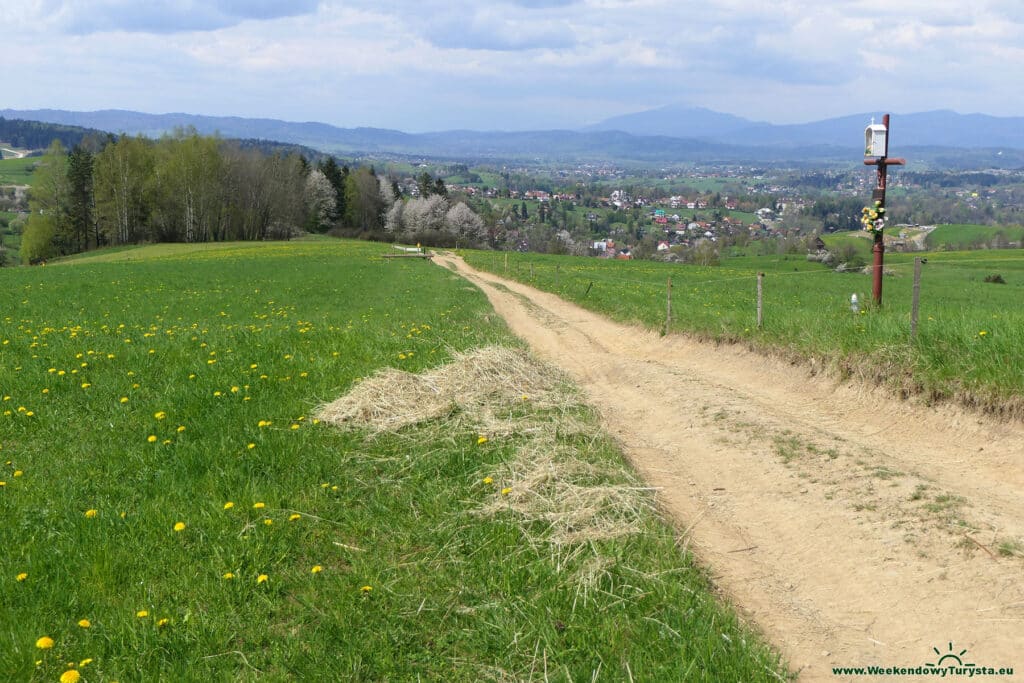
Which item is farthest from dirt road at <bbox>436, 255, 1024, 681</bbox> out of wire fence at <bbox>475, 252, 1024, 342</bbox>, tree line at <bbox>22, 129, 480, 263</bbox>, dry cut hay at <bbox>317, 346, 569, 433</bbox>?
tree line at <bbox>22, 129, 480, 263</bbox>

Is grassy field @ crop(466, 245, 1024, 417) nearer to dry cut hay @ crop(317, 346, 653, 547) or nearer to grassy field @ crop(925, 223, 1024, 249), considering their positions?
dry cut hay @ crop(317, 346, 653, 547)

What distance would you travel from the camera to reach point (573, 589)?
16.6 ft

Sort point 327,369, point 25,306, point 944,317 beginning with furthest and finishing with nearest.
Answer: point 25,306 → point 944,317 → point 327,369

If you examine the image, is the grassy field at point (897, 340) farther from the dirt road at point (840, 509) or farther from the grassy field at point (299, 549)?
the grassy field at point (299, 549)

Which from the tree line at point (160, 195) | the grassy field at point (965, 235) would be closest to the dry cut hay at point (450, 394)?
the tree line at point (160, 195)

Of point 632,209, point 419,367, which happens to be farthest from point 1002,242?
point 419,367

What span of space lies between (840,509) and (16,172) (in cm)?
22324

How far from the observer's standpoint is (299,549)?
5.71m

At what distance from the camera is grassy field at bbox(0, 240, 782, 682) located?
4.41 m

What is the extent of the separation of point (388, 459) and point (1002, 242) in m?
114

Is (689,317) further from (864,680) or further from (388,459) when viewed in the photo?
(864,680)

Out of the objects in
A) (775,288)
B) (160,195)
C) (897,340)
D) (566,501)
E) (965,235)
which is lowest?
(775,288)

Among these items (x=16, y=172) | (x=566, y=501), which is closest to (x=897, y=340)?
(x=566, y=501)

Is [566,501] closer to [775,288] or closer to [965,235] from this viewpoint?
[775,288]
